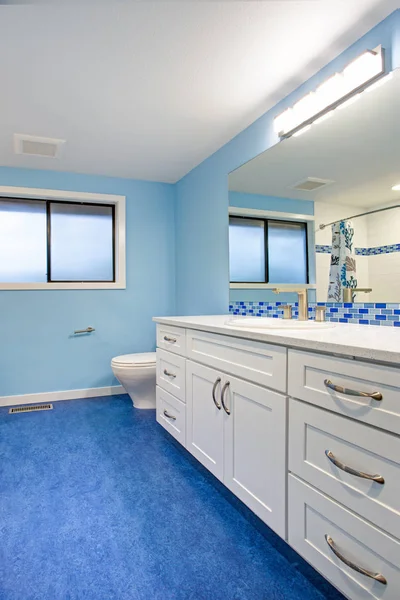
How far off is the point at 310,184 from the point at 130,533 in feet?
5.99

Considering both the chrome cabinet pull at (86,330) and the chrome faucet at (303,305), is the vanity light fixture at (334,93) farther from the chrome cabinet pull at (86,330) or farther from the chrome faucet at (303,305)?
the chrome cabinet pull at (86,330)

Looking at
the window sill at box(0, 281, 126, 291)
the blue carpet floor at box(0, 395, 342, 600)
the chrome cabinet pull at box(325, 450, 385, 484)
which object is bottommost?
the blue carpet floor at box(0, 395, 342, 600)

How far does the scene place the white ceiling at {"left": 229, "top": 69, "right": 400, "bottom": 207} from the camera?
5.12 feet

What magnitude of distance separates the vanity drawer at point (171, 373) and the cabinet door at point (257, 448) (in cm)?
52

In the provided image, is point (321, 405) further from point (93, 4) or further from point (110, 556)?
point (93, 4)

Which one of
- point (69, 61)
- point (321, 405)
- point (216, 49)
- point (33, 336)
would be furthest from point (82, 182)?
point (321, 405)

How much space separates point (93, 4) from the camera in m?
1.44

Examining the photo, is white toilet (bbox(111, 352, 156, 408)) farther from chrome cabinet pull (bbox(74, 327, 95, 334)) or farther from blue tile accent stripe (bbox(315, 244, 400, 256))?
blue tile accent stripe (bbox(315, 244, 400, 256))

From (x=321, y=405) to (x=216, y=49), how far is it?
5.20 feet

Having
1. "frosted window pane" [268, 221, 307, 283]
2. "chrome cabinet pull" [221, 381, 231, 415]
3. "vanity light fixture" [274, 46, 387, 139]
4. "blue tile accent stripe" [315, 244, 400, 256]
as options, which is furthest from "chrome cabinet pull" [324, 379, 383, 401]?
"vanity light fixture" [274, 46, 387, 139]

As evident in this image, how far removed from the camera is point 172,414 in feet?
7.39

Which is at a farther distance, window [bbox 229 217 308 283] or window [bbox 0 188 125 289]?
window [bbox 0 188 125 289]

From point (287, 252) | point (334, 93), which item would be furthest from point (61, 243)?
point (334, 93)

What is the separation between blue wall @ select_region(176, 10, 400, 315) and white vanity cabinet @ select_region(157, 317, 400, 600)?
1.27m
